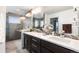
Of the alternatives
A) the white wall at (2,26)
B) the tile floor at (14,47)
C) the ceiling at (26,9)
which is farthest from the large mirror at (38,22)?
the white wall at (2,26)

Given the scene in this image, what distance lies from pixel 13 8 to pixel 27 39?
0.69 meters

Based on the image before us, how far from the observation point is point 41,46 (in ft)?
6.26

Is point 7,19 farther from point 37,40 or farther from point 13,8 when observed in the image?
point 37,40

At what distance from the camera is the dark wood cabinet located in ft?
5.03

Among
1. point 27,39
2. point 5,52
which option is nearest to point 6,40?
point 5,52

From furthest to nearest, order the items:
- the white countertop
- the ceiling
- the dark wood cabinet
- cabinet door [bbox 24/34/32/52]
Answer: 1. cabinet door [bbox 24/34/32/52]
2. the ceiling
3. the dark wood cabinet
4. the white countertop

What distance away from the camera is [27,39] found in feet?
6.72

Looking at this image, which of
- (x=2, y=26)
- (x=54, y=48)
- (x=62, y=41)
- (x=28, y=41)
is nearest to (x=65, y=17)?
(x=62, y=41)

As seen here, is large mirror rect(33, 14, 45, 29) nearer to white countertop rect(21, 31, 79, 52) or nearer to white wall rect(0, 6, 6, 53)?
white countertop rect(21, 31, 79, 52)

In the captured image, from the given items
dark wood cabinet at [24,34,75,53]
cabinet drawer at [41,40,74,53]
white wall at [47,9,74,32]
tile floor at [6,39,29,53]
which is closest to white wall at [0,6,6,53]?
tile floor at [6,39,29,53]

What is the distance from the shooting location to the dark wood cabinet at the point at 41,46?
1.53 m

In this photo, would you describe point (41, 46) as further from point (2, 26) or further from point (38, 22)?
point (2, 26)

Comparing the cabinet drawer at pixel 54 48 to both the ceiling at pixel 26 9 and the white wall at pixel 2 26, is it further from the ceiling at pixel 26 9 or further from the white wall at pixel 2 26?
the white wall at pixel 2 26
